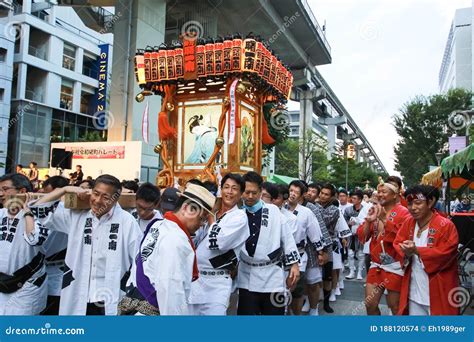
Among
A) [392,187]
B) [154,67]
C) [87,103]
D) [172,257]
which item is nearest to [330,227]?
[392,187]

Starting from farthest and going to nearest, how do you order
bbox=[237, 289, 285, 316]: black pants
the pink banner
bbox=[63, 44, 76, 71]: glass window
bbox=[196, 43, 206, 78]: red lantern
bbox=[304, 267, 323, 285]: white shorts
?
bbox=[63, 44, 76, 71]: glass window, the pink banner, bbox=[196, 43, 206, 78]: red lantern, bbox=[304, 267, 323, 285]: white shorts, bbox=[237, 289, 285, 316]: black pants

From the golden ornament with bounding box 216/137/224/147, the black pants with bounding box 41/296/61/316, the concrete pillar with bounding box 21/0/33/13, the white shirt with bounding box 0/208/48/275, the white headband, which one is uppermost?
the concrete pillar with bounding box 21/0/33/13

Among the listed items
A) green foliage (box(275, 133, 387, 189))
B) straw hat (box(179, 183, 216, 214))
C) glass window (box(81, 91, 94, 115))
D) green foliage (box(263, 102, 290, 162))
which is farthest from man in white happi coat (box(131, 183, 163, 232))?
glass window (box(81, 91, 94, 115))

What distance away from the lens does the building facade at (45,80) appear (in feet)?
81.3

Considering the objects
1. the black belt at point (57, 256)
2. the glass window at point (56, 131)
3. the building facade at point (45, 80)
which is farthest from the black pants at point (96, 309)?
the glass window at point (56, 131)

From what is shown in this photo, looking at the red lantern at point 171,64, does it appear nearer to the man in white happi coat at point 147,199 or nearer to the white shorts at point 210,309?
the man in white happi coat at point 147,199

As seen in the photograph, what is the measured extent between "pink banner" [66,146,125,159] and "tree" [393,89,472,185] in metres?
18.7

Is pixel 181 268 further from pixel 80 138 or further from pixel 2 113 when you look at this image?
pixel 80 138

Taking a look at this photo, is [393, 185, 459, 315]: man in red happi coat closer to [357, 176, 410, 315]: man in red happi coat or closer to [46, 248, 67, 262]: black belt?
[357, 176, 410, 315]: man in red happi coat

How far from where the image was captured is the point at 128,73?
53.2ft

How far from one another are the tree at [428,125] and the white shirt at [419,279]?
2135 centimetres

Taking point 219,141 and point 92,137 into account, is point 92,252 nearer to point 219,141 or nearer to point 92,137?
point 219,141

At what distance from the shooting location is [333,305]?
6.66 metres

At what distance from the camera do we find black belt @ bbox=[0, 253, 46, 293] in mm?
3250
